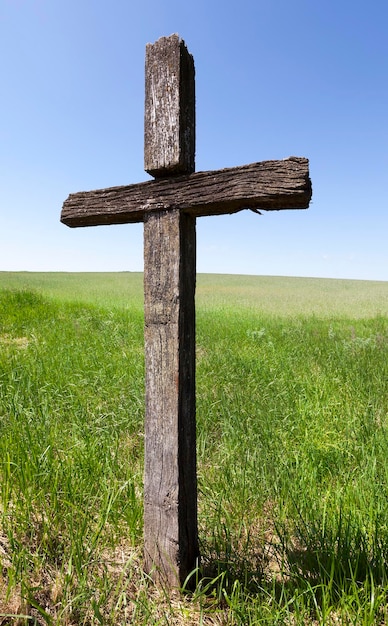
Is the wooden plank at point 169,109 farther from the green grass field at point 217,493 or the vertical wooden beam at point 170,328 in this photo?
the green grass field at point 217,493

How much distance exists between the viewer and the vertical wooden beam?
75.8 inches

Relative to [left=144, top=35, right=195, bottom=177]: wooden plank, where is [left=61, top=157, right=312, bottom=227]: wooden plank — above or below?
below

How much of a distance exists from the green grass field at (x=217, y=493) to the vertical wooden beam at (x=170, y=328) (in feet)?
0.84

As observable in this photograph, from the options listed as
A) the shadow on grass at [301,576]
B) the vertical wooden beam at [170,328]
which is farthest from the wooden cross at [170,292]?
the shadow on grass at [301,576]

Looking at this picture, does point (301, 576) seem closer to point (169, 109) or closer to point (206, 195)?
point (206, 195)

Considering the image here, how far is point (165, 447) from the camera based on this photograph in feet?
6.44

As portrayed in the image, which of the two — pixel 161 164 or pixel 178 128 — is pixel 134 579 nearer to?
pixel 161 164

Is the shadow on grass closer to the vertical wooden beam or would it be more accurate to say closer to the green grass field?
the green grass field

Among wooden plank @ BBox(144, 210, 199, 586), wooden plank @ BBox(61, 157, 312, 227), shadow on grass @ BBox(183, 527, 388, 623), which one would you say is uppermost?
wooden plank @ BBox(61, 157, 312, 227)

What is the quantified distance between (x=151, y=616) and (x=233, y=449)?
1.60 meters

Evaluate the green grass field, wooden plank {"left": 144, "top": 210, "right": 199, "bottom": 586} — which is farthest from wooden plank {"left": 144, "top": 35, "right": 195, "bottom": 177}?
the green grass field

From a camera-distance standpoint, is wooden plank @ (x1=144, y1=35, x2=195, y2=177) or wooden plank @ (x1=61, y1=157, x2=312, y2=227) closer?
wooden plank @ (x1=61, y1=157, x2=312, y2=227)

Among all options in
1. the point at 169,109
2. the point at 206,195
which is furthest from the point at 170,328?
the point at 169,109

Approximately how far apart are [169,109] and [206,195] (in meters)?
Result: 0.50
